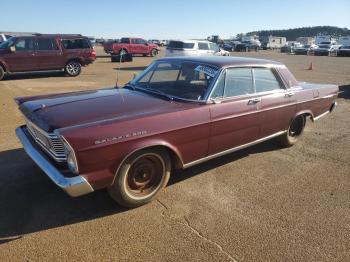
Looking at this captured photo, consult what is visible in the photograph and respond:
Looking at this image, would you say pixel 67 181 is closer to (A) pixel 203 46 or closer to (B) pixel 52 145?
(B) pixel 52 145

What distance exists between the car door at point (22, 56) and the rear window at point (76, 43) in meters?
1.38

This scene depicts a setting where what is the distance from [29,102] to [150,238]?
7.58 feet

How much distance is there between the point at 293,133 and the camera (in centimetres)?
608

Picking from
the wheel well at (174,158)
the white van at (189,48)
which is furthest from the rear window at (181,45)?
the wheel well at (174,158)

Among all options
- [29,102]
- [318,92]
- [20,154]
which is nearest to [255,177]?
[318,92]

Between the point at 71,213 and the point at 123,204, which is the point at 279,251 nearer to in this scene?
the point at 123,204

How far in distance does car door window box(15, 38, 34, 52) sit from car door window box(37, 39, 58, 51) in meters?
0.31

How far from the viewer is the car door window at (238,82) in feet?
15.0

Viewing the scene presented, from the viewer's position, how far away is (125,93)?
4664 mm

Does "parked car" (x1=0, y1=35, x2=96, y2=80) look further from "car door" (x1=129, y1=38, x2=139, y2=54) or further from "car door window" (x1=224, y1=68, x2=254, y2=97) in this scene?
"car door" (x1=129, y1=38, x2=139, y2=54)

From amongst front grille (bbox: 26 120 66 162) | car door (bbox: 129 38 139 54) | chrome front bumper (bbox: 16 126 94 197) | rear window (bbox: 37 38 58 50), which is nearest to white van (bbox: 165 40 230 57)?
rear window (bbox: 37 38 58 50)

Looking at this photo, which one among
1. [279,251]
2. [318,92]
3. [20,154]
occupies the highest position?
[318,92]

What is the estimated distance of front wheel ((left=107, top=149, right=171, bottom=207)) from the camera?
359 cm

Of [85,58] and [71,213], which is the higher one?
[85,58]
